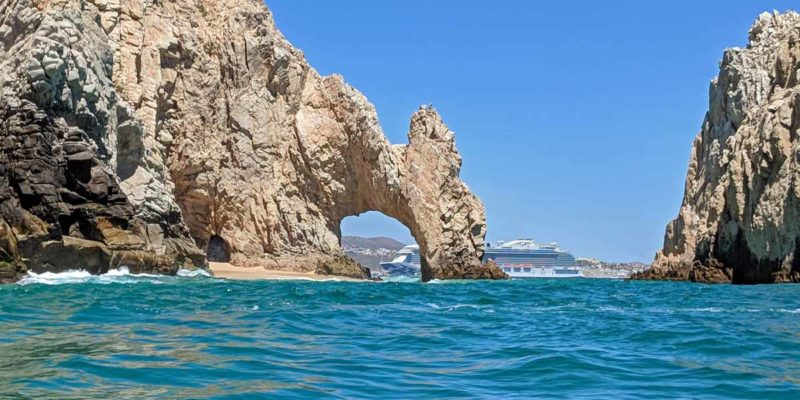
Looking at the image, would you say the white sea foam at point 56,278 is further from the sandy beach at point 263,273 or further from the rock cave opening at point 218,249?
the rock cave opening at point 218,249

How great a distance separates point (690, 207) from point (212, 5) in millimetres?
44345

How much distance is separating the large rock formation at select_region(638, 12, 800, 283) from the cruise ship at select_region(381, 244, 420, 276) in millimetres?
72776

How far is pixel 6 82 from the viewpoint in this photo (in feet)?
120

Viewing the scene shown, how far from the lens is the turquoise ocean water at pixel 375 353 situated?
321 inches

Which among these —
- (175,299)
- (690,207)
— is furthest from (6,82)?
(690,207)

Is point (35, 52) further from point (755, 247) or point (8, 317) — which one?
point (755, 247)

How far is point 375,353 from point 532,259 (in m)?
146

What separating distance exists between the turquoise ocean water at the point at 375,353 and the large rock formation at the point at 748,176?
123 feet

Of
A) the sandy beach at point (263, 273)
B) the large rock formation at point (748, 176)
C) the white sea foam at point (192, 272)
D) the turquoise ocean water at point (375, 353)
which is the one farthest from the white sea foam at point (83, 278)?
the large rock formation at point (748, 176)

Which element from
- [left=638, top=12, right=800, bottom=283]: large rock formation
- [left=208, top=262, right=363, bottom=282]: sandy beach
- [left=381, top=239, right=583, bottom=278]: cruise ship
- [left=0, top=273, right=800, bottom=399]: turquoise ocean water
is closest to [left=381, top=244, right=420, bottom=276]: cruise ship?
[left=381, top=239, right=583, bottom=278]: cruise ship

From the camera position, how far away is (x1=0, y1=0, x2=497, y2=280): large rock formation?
40562 mm

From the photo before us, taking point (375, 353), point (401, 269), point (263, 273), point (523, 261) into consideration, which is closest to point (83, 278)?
point (375, 353)

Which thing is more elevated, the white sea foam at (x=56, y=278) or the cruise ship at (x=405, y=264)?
the cruise ship at (x=405, y=264)

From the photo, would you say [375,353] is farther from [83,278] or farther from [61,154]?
[61,154]
